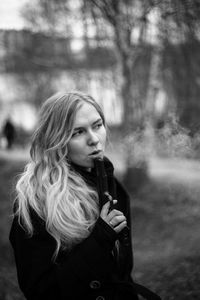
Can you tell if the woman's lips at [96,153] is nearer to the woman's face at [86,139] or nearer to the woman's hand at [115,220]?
the woman's face at [86,139]

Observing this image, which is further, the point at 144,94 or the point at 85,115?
the point at 144,94

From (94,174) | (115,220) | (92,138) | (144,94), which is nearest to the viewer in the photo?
(115,220)

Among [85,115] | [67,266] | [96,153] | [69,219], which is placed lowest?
[67,266]

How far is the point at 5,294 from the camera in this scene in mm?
3143

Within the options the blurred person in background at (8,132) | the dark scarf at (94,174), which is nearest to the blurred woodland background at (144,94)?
the dark scarf at (94,174)

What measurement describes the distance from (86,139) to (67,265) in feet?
1.87

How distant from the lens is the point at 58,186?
5.37 ft

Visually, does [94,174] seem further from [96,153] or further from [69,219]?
[69,219]

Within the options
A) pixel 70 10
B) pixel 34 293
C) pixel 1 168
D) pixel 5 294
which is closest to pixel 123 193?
pixel 34 293

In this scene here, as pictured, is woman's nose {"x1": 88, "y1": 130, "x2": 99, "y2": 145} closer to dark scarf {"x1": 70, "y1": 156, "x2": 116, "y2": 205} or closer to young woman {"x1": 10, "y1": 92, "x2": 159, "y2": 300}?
young woman {"x1": 10, "y1": 92, "x2": 159, "y2": 300}

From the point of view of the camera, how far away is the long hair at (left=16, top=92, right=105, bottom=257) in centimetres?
158

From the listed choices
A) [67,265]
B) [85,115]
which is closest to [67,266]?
[67,265]

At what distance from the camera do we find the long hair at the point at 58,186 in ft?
5.20

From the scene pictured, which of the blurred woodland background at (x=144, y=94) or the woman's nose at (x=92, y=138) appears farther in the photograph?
the blurred woodland background at (x=144, y=94)
